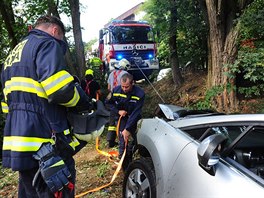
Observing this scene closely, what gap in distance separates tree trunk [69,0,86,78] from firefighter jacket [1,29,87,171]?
7.21 metres

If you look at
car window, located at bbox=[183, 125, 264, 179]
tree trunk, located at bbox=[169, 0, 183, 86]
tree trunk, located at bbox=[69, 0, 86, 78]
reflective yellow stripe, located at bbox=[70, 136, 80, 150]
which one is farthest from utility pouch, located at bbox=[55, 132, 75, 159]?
tree trunk, located at bbox=[69, 0, 86, 78]

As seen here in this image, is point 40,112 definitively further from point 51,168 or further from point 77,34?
point 77,34

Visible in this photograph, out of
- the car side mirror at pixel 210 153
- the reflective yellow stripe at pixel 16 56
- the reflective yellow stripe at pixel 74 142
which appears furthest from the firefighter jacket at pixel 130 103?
the car side mirror at pixel 210 153

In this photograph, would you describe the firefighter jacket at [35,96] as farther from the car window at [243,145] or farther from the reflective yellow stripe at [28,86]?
the car window at [243,145]

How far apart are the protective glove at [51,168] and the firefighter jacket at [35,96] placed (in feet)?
0.18

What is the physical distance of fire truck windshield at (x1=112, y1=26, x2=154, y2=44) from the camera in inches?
558

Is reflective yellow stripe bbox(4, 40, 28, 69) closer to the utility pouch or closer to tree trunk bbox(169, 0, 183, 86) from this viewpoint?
→ the utility pouch

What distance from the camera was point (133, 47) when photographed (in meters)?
14.1

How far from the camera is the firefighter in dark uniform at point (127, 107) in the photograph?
4.51 metres

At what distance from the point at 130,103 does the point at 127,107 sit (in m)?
0.08

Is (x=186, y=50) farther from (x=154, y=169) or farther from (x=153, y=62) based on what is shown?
(x=154, y=169)

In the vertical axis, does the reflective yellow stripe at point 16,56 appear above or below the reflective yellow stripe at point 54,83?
above

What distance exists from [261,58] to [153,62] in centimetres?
826

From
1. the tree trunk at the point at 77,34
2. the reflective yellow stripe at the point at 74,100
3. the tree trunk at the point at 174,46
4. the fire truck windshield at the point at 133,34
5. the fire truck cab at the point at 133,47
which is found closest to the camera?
the reflective yellow stripe at the point at 74,100
